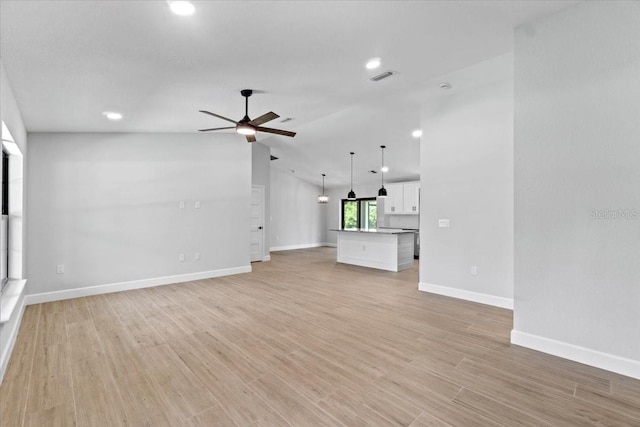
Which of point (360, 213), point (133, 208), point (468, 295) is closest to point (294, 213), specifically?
point (360, 213)

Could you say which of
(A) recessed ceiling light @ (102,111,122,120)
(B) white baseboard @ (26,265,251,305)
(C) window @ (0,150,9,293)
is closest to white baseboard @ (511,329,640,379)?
(B) white baseboard @ (26,265,251,305)

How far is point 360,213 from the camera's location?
11.6 meters

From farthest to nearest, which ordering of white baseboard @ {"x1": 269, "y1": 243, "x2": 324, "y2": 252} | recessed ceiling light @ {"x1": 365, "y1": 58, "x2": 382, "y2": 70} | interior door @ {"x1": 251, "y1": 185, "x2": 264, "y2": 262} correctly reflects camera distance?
1. white baseboard @ {"x1": 269, "y1": 243, "x2": 324, "y2": 252}
2. interior door @ {"x1": 251, "y1": 185, "x2": 264, "y2": 262}
3. recessed ceiling light @ {"x1": 365, "y1": 58, "x2": 382, "y2": 70}

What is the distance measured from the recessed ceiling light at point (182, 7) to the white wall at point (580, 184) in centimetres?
277

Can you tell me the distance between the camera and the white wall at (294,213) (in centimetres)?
1077

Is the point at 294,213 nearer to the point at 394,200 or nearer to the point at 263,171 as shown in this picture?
the point at 263,171

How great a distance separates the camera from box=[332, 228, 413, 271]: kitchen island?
659 cm

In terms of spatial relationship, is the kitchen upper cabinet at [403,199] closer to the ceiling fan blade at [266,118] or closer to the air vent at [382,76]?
the air vent at [382,76]

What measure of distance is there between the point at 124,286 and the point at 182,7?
176 inches

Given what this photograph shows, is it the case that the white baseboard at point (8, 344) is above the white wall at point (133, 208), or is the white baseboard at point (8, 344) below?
below

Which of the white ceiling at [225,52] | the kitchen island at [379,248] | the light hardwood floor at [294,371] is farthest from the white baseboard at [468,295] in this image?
the white ceiling at [225,52]

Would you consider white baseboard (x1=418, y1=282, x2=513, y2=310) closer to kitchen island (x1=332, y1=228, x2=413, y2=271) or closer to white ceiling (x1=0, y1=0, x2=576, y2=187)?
Result: kitchen island (x1=332, y1=228, x2=413, y2=271)

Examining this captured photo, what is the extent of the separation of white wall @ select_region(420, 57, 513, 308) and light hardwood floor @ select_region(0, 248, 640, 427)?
0.52 m

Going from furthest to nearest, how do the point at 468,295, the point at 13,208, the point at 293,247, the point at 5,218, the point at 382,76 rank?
the point at 293,247 → the point at 468,295 → the point at 13,208 → the point at 5,218 → the point at 382,76
